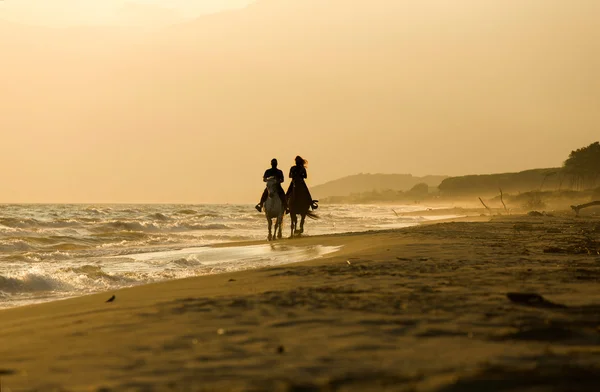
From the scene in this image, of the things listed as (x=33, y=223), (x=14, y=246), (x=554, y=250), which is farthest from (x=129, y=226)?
(x=554, y=250)

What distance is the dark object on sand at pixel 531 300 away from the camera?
4.95 meters

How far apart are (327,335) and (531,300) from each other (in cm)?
192

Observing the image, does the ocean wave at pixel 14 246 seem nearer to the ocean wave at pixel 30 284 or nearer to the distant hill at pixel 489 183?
the ocean wave at pixel 30 284

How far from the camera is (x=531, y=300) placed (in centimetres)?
511

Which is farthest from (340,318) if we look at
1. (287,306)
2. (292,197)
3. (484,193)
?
(484,193)

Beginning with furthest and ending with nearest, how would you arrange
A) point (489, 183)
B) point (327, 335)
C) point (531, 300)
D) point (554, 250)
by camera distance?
point (489, 183)
point (554, 250)
point (531, 300)
point (327, 335)

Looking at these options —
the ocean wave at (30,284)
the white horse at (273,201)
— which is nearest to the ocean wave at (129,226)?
the white horse at (273,201)

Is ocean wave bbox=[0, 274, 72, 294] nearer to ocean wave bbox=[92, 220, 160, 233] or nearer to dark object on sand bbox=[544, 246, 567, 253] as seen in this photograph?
dark object on sand bbox=[544, 246, 567, 253]

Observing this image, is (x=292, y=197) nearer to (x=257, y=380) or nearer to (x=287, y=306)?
(x=287, y=306)

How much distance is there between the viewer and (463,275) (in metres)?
6.97

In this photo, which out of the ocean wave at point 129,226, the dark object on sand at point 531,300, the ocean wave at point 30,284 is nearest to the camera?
the dark object on sand at point 531,300

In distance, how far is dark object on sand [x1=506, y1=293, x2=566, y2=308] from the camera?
495 centimetres

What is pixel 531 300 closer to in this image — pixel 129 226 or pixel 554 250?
pixel 554 250

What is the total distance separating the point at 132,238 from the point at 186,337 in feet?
68.2
